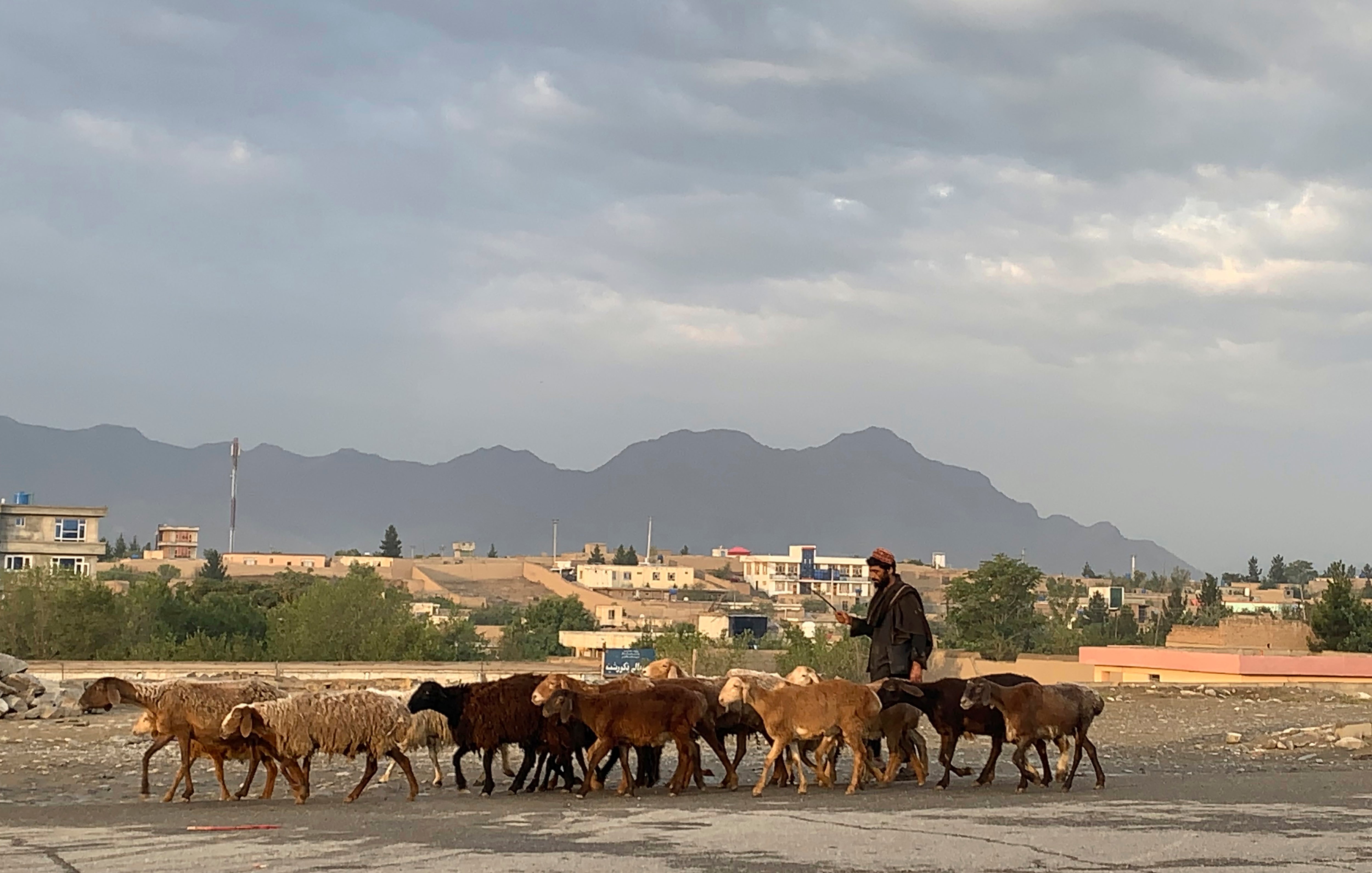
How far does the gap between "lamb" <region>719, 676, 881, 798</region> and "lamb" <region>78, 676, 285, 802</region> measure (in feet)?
14.5

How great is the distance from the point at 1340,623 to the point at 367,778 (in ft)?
178

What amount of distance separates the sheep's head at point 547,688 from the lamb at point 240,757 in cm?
237

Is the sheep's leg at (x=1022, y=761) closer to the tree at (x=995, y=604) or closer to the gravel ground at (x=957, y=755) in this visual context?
the gravel ground at (x=957, y=755)

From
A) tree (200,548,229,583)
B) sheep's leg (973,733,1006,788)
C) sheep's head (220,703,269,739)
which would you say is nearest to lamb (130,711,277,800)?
sheep's head (220,703,269,739)

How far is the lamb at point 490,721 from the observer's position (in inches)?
560

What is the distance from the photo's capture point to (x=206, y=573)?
142500 millimetres

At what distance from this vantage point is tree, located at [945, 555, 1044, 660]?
7888cm

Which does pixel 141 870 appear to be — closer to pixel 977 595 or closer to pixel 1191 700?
pixel 1191 700

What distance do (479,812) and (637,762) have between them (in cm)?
366

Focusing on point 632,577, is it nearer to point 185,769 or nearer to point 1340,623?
point 1340,623

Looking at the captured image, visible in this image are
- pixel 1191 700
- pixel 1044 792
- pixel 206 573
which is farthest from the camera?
pixel 206 573

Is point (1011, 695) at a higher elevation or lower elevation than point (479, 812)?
higher

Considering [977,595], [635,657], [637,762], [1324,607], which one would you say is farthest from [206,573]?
[637,762]

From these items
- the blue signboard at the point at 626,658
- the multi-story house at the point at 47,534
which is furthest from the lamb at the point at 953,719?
the multi-story house at the point at 47,534
